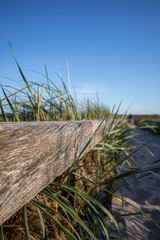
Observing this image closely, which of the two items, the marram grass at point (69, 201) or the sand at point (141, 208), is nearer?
the marram grass at point (69, 201)

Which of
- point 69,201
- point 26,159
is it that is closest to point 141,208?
point 69,201

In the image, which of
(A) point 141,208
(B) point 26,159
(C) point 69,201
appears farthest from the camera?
(A) point 141,208

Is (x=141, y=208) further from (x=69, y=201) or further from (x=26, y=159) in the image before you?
(x=26, y=159)

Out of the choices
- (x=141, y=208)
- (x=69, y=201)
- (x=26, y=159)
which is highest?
(x=26, y=159)

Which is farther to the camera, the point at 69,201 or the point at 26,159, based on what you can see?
the point at 69,201

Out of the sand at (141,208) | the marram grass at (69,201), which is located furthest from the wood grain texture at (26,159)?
the sand at (141,208)

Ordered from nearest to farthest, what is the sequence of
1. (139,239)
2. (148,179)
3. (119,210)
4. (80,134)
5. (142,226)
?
(80,134)
(139,239)
(142,226)
(119,210)
(148,179)

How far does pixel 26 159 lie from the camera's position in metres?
0.51

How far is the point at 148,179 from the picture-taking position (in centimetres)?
228

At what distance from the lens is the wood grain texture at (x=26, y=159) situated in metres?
0.45

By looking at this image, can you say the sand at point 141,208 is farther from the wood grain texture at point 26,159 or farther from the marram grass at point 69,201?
the wood grain texture at point 26,159

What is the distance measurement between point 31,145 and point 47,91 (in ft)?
4.54

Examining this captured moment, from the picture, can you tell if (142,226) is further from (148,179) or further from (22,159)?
(22,159)

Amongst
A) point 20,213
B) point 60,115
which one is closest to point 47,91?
point 60,115
